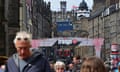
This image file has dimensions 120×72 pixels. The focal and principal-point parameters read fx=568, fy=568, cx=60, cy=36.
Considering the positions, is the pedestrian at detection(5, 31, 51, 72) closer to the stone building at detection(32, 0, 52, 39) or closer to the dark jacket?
the dark jacket

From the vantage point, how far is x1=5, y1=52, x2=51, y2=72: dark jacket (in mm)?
5801

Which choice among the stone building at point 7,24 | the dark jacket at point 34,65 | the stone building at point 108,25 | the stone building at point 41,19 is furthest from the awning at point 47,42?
the stone building at point 108,25

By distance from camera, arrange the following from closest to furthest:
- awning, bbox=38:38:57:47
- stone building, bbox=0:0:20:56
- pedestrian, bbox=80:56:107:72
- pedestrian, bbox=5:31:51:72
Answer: pedestrian, bbox=80:56:107:72
pedestrian, bbox=5:31:51:72
stone building, bbox=0:0:20:56
awning, bbox=38:38:57:47

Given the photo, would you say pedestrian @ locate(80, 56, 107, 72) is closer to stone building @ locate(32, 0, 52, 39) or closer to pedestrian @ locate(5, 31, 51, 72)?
pedestrian @ locate(5, 31, 51, 72)

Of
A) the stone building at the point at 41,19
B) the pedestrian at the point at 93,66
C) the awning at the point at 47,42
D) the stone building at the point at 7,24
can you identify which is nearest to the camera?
the pedestrian at the point at 93,66

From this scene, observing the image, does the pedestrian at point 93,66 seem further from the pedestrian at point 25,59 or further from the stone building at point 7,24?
the stone building at point 7,24

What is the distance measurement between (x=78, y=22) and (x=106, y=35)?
45.7m

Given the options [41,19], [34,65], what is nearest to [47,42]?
[34,65]

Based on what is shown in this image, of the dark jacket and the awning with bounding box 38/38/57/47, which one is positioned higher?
the dark jacket

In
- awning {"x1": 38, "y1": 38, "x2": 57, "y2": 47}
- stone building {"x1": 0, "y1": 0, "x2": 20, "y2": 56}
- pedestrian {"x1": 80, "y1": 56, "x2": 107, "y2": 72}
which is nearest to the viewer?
pedestrian {"x1": 80, "y1": 56, "x2": 107, "y2": 72}

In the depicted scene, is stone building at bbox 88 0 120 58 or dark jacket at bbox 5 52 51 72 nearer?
dark jacket at bbox 5 52 51 72

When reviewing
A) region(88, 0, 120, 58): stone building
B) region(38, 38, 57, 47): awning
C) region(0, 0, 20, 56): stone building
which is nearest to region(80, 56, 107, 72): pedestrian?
region(0, 0, 20, 56): stone building

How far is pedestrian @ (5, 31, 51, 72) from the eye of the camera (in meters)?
5.77

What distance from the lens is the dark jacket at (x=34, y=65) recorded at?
5.80 metres
